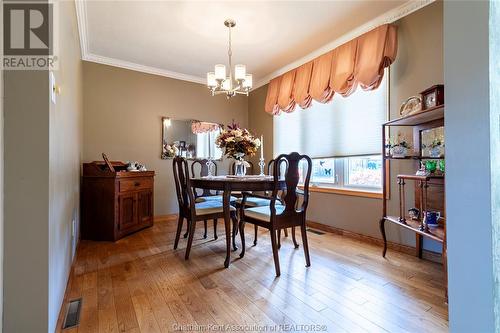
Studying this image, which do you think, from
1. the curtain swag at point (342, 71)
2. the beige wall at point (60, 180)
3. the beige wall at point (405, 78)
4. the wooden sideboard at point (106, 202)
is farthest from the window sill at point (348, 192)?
the beige wall at point (60, 180)

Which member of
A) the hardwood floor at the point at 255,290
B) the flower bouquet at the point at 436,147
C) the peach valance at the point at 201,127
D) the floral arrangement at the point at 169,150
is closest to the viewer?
the hardwood floor at the point at 255,290

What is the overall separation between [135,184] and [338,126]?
2.75 metres

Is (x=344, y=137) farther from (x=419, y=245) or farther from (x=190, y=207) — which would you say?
(x=190, y=207)

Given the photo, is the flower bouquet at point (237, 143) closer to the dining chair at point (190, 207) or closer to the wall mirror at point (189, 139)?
the dining chair at point (190, 207)

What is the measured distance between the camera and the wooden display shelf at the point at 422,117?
1.89 metres

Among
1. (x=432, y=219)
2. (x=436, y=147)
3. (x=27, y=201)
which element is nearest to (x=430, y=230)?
(x=432, y=219)

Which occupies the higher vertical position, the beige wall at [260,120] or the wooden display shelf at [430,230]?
the beige wall at [260,120]

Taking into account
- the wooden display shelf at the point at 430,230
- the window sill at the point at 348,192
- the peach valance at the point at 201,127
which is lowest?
the wooden display shelf at the point at 430,230

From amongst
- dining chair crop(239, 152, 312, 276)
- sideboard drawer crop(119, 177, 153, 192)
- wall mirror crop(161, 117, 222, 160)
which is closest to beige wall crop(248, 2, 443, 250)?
dining chair crop(239, 152, 312, 276)

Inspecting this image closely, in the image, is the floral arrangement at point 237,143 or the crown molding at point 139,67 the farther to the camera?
the crown molding at point 139,67

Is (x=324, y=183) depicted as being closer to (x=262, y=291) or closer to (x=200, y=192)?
(x=200, y=192)

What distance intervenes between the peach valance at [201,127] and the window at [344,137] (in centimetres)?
138

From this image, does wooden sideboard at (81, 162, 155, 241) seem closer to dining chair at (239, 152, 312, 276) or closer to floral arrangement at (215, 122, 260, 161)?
floral arrangement at (215, 122, 260, 161)

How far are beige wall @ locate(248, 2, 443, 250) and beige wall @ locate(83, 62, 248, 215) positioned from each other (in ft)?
8.74
